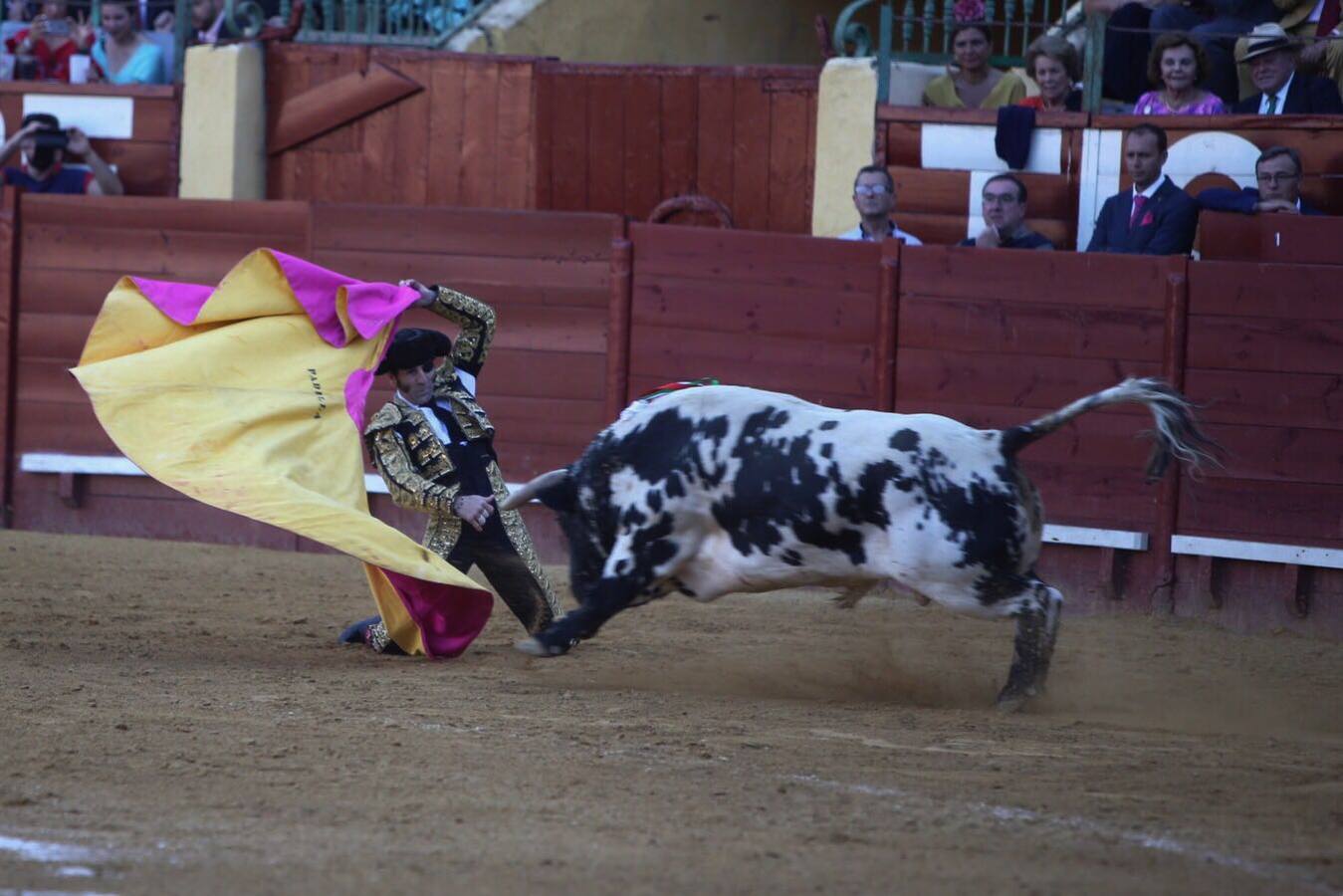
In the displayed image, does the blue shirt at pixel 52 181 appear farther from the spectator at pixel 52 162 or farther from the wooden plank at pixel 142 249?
the wooden plank at pixel 142 249

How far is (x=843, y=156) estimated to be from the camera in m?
9.05

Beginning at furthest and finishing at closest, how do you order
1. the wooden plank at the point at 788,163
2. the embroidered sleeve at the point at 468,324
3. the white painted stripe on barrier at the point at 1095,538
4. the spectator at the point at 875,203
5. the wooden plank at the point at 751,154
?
the wooden plank at the point at 751,154, the wooden plank at the point at 788,163, the spectator at the point at 875,203, the white painted stripe on barrier at the point at 1095,538, the embroidered sleeve at the point at 468,324

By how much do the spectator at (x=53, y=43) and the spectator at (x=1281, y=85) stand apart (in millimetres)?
6500

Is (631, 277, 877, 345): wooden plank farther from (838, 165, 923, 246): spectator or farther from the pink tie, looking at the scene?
the pink tie

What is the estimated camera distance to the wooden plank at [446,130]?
32.7 ft

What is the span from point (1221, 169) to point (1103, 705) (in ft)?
11.3

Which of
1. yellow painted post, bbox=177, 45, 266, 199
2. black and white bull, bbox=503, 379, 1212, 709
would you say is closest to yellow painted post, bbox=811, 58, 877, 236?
yellow painted post, bbox=177, 45, 266, 199

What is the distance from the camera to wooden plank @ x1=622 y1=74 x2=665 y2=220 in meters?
9.85

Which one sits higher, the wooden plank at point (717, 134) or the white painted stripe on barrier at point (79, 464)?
the wooden plank at point (717, 134)

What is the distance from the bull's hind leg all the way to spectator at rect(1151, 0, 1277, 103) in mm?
4090

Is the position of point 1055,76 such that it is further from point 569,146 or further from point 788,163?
point 569,146

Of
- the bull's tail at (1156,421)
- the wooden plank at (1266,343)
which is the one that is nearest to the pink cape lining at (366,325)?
the bull's tail at (1156,421)

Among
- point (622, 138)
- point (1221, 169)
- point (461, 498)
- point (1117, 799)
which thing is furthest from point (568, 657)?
point (622, 138)

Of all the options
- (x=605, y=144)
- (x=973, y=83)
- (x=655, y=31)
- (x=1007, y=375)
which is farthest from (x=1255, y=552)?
(x=655, y=31)
